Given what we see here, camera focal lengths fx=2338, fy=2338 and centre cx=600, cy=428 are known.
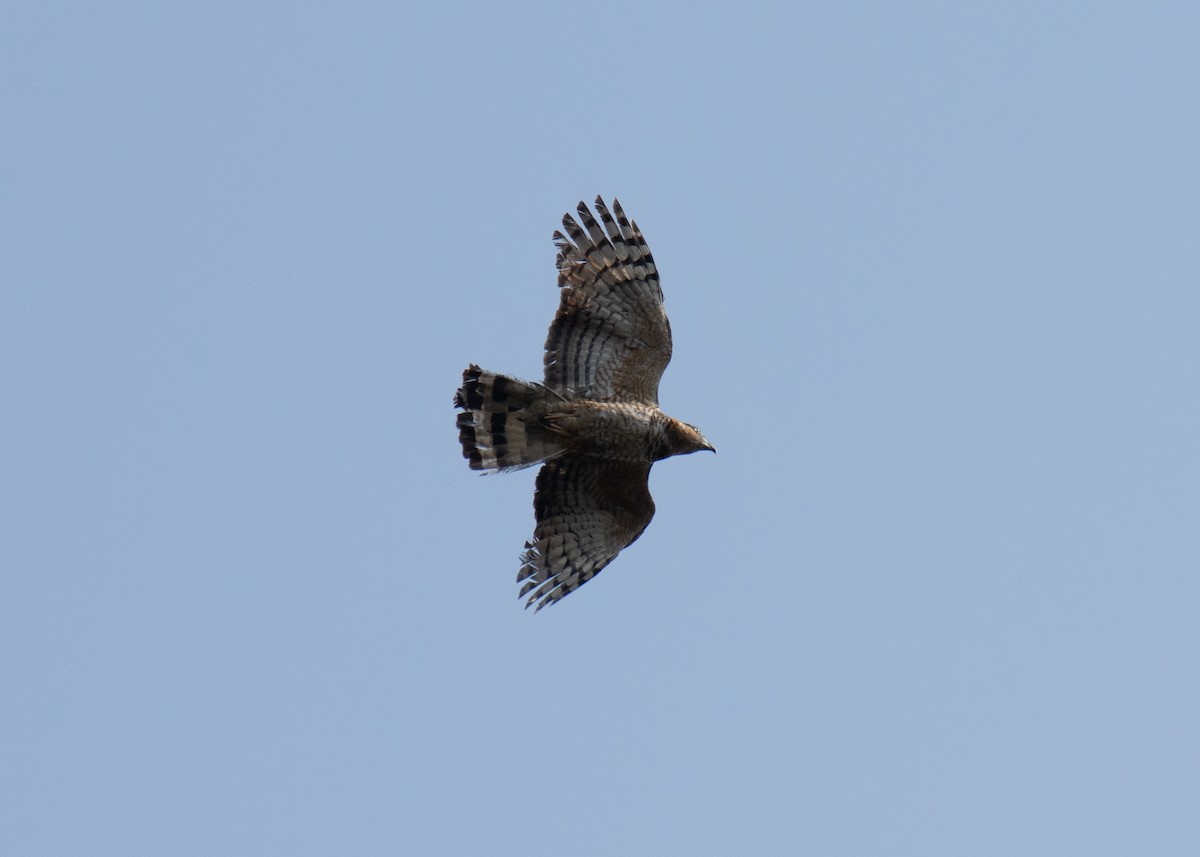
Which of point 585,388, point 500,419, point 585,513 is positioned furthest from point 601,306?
point 585,513

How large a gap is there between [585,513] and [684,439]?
1.03m

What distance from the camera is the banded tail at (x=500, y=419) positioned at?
18266 millimetres

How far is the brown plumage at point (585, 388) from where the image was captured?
60.3 ft

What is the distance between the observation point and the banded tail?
719 inches

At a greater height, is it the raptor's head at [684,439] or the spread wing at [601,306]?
the spread wing at [601,306]

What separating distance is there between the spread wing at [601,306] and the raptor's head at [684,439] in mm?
565

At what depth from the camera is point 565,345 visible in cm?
1856

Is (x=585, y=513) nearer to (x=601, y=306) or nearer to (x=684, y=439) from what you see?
(x=684, y=439)

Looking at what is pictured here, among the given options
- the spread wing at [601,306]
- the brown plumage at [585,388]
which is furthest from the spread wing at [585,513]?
the spread wing at [601,306]

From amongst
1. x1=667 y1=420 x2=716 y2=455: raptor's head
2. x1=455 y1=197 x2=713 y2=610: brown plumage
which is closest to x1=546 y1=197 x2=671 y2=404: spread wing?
x1=455 y1=197 x2=713 y2=610: brown plumage

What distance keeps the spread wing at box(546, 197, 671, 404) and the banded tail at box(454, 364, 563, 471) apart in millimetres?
247

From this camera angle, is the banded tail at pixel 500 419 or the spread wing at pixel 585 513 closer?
the banded tail at pixel 500 419

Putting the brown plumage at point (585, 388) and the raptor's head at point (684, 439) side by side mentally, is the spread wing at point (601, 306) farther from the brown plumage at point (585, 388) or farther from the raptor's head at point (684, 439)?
the raptor's head at point (684, 439)

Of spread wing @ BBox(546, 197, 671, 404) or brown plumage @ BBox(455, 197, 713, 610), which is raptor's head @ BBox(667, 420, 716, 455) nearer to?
brown plumage @ BBox(455, 197, 713, 610)
